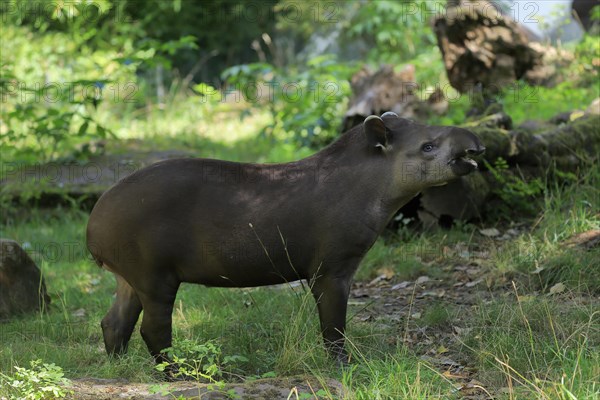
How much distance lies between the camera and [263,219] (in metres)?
5.33

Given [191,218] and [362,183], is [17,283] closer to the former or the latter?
[191,218]

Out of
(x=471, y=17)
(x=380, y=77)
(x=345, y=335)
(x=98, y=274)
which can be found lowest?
(x=98, y=274)

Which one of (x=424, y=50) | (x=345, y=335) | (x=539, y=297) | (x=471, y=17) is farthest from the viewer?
(x=424, y=50)

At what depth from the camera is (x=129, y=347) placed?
5809 millimetres

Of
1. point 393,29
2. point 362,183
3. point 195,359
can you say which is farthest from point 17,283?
point 393,29

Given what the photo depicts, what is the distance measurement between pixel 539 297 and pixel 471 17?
5984 millimetres

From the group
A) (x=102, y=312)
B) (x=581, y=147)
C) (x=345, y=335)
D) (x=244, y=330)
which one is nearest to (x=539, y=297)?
(x=345, y=335)

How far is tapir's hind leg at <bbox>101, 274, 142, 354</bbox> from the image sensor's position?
224 inches

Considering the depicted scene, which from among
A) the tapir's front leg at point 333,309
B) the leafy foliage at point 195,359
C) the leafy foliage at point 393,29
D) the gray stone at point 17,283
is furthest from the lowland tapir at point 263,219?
the leafy foliage at point 393,29

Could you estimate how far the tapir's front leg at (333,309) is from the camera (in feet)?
17.3

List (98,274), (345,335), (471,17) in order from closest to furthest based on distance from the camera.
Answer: (345,335) < (98,274) < (471,17)

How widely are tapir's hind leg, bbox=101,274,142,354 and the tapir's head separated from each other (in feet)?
6.44

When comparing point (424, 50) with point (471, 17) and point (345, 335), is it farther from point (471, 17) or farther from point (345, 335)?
point (345, 335)

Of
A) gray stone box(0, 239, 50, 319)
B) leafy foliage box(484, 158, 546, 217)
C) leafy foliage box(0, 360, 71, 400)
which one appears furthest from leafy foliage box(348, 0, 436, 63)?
leafy foliage box(0, 360, 71, 400)
